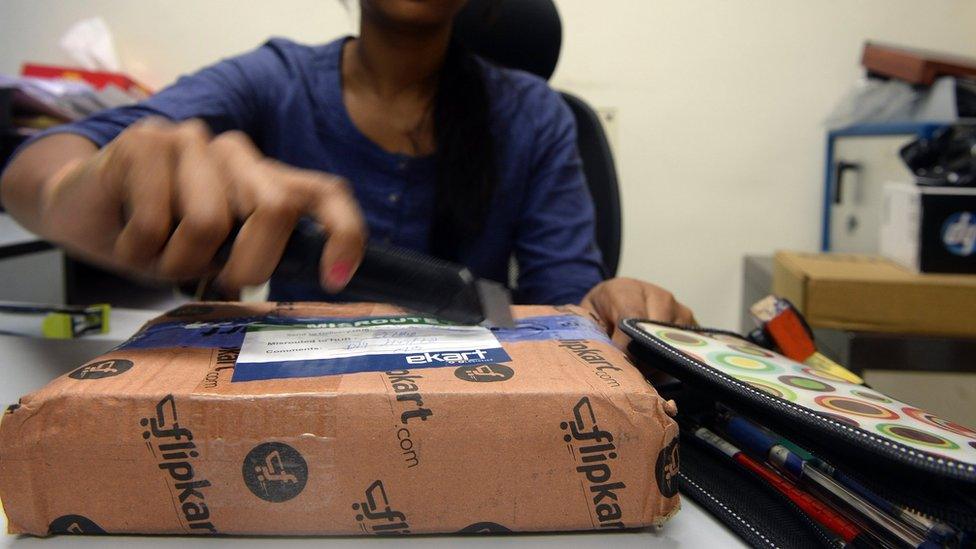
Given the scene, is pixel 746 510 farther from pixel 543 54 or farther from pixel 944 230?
pixel 944 230

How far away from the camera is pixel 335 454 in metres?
0.31

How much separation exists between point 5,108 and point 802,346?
136 centimetres

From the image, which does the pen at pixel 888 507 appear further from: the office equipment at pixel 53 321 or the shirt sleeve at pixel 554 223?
the office equipment at pixel 53 321

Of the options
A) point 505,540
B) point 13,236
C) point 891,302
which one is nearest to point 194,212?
point 505,540

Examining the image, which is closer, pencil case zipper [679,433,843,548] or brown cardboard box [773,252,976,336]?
pencil case zipper [679,433,843,548]

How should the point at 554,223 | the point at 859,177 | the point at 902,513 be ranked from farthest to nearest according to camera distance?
Result: 1. the point at 859,177
2. the point at 554,223
3. the point at 902,513

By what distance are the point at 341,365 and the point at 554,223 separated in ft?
1.78

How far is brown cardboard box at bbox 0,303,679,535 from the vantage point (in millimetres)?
306

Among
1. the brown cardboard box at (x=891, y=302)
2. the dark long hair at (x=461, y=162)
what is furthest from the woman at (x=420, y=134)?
the brown cardboard box at (x=891, y=302)

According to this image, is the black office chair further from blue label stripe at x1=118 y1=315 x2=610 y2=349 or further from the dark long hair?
blue label stripe at x1=118 y1=315 x2=610 y2=349

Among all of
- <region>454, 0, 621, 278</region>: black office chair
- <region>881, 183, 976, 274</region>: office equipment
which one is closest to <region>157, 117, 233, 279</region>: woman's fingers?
<region>454, 0, 621, 278</region>: black office chair

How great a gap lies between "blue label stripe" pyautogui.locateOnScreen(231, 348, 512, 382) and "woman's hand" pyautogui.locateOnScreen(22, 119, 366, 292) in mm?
59

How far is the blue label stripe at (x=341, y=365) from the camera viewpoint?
1.11 ft

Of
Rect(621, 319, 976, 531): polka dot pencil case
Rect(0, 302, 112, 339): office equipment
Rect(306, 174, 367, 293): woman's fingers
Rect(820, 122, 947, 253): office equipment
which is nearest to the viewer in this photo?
Rect(621, 319, 976, 531): polka dot pencil case
